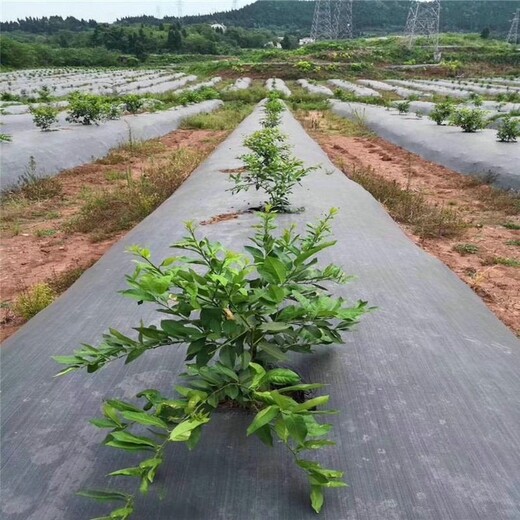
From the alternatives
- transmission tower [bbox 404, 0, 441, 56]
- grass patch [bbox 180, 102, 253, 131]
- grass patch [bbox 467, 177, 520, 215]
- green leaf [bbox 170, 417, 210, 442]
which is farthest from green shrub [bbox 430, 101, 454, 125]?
transmission tower [bbox 404, 0, 441, 56]

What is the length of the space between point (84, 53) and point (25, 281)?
5500 cm

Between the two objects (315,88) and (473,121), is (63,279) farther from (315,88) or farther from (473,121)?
(315,88)

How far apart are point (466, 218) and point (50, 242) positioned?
194 inches

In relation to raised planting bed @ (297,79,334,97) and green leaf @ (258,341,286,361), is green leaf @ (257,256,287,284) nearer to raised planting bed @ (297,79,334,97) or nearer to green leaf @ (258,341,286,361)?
green leaf @ (258,341,286,361)

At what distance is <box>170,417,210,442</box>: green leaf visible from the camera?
3.43ft

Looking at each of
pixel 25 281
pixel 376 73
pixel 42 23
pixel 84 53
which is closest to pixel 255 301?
pixel 25 281

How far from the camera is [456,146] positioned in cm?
915

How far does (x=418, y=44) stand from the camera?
181 ft

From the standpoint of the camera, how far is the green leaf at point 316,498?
1207 millimetres

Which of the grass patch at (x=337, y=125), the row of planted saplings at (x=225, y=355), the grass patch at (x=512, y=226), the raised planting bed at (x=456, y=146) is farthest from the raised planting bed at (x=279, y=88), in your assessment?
the row of planted saplings at (x=225, y=355)

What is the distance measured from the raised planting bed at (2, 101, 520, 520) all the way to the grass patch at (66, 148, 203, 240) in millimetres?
2722

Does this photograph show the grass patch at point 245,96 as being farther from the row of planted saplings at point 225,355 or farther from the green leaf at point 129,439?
the green leaf at point 129,439

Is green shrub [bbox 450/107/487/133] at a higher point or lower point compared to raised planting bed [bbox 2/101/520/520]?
lower

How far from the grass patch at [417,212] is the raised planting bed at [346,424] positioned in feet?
9.04
